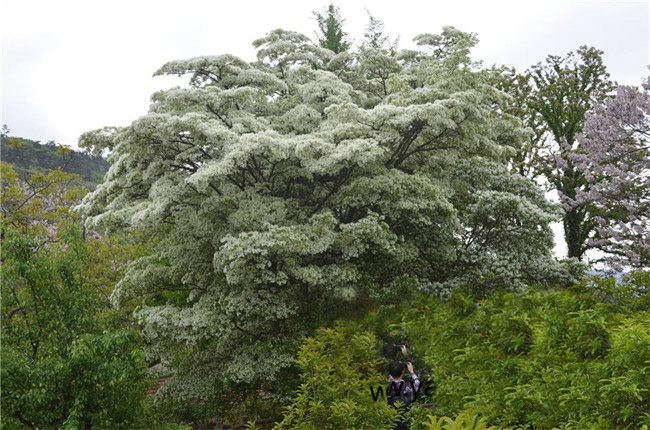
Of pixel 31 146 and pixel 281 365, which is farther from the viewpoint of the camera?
pixel 31 146

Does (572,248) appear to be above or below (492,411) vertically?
above

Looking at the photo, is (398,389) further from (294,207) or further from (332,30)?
(332,30)

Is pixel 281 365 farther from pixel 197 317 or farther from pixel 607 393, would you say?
pixel 607 393

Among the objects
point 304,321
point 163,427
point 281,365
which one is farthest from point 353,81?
point 163,427

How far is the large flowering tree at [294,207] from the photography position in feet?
31.2

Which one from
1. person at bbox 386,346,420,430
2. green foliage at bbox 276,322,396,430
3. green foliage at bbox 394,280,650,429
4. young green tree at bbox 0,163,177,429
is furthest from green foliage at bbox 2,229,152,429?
green foliage at bbox 394,280,650,429

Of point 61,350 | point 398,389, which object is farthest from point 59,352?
point 398,389

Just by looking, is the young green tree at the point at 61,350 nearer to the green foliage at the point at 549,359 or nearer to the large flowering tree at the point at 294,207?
the large flowering tree at the point at 294,207

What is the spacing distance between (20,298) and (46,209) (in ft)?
52.3

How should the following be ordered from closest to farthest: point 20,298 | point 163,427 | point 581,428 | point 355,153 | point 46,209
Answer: point 581,428
point 20,298
point 163,427
point 355,153
point 46,209

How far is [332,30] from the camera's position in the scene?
22.2 m

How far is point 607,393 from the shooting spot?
15.9ft

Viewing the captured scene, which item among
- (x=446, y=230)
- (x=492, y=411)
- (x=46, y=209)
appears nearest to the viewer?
(x=492, y=411)

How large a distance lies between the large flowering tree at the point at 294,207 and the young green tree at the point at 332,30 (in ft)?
31.1
